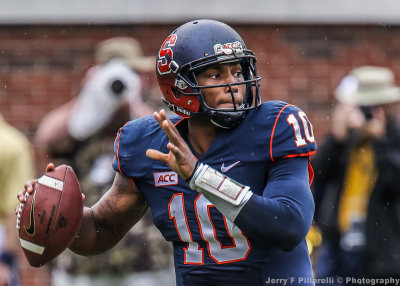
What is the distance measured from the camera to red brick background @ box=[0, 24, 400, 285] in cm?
806

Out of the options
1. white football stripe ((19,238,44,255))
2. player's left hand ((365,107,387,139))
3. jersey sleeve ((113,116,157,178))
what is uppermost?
jersey sleeve ((113,116,157,178))

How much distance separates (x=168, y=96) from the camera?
13.9 ft

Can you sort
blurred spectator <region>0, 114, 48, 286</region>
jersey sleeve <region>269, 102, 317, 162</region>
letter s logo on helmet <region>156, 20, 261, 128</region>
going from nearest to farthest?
jersey sleeve <region>269, 102, 317, 162</region> → letter s logo on helmet <region>156, 20, 261, 128</region> → blurred spectator <region>0, 114, 48, 286</region>

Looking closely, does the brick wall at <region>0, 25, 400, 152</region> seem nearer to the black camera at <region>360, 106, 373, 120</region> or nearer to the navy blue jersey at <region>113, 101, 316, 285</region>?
the black camera at <region>360, 106, 373, 120</region>

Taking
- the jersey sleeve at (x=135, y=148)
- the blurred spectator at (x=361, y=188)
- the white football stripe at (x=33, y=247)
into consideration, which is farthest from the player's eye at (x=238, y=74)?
the blurred spectator at (x=361, y=188)

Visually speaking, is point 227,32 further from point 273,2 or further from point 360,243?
point 273,2

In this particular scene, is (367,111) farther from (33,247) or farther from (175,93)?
(33,247)

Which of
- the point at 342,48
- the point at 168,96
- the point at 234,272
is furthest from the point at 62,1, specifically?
the point at 234,272

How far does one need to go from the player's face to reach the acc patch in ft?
1.08

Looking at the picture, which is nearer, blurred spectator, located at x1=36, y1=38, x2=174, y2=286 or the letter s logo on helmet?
the letter s logo on helmet

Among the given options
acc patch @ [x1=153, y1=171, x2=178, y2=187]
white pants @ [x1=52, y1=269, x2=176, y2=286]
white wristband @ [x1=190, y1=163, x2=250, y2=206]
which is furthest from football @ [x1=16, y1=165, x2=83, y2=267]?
white pants @ [x1=52, y1=269, x2=176, y2=286]

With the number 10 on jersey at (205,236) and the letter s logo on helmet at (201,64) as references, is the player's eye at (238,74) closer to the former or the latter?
the letter s logo on helmet at (201,64)

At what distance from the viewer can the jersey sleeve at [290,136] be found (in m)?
3.88

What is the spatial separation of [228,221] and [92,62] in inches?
173
